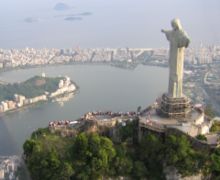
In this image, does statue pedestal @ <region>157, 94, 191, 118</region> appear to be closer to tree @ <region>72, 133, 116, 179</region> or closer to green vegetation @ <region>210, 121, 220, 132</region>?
green vegetation @ <region>210, 121, 220, 132</region>

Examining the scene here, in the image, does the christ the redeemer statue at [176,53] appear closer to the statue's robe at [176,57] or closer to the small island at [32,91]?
the statue's robe at [176,57]

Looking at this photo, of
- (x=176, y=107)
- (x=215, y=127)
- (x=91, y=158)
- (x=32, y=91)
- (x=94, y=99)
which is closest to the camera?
(x=91, y=158)

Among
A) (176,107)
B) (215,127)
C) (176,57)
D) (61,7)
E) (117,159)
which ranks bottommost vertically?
(117,159)

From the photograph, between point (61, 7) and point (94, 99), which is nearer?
point (94, 99)

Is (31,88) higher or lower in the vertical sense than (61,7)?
lower

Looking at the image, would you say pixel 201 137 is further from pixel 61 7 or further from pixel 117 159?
pixel 61 7

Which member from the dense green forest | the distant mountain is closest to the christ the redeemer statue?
the dense green forest

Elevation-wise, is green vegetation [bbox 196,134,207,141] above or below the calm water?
above

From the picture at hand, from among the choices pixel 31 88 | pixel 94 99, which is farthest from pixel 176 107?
pixel 31 88
